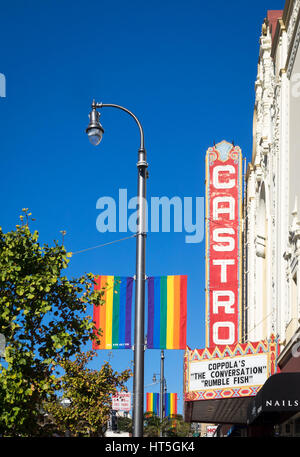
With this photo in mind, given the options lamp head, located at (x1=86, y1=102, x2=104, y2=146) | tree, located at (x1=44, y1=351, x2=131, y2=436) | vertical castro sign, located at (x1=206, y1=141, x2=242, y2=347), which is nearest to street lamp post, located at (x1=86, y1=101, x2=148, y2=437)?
lamp head, located at (x1=86, y1=102, x2=104, y2=146)

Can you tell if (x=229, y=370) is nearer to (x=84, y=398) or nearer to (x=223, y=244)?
(x=223, y=244)

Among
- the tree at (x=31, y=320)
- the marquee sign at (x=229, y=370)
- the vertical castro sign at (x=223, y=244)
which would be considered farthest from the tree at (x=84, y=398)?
the tree at (x=31, y=320)

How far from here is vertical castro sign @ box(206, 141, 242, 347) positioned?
43.7 m

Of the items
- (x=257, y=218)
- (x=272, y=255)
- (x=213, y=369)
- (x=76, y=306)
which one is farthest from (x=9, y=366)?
(x=257, y=218)

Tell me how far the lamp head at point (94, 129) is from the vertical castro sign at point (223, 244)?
28.4m

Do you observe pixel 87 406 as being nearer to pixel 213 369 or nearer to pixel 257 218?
pixel 257 218

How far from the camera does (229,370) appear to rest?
94.0 feet

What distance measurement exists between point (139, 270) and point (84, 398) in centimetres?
3430

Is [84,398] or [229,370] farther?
[84,398]

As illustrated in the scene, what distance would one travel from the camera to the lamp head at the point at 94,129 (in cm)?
1588

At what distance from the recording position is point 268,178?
1380 inches

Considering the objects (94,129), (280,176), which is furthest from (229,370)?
(94,129)

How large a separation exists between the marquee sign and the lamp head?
1434 cm

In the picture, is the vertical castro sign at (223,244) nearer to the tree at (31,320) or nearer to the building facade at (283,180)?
the building facade at (283,180)
